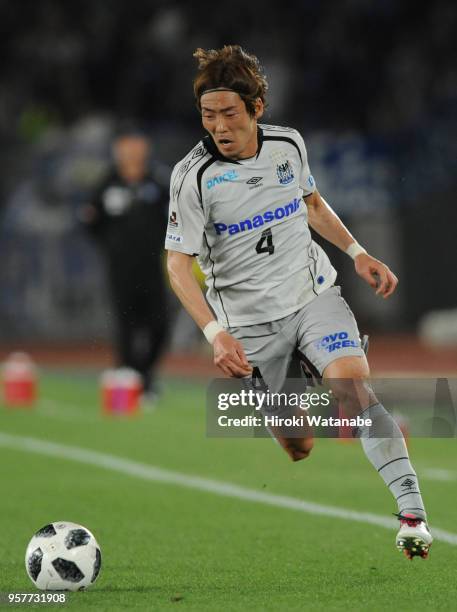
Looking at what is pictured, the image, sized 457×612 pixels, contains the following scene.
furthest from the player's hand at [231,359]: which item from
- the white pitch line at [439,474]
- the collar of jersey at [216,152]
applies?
the white pitch line at [439,474]

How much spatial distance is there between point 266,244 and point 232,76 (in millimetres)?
739

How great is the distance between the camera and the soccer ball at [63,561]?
5527 mm

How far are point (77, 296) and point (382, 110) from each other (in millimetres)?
5671

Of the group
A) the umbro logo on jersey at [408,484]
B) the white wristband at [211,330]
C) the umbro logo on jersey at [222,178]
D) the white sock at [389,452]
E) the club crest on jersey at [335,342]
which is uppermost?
the umbro logo on jersey at [222,178]

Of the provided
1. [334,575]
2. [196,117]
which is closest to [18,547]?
[334,575]

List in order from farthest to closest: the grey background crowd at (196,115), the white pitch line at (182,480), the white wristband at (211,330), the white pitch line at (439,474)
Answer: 1. the grey background crowd at (196,115)
2. the white pitch line at (439,474)
3. the white pitch line at (182,480)
4. the white wristband at (211,330)

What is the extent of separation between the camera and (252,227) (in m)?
6.18

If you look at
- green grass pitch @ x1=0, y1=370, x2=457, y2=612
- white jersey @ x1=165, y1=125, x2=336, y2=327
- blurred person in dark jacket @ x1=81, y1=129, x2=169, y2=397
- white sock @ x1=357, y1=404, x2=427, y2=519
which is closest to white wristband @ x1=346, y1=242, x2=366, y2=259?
white jersey @ x1=165, y1=125, x2=336, y2=327

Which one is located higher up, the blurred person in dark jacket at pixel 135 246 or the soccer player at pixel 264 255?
the blurred person in dark jacket at pixel 135 246

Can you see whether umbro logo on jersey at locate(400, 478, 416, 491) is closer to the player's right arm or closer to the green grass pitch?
the green grass pitch

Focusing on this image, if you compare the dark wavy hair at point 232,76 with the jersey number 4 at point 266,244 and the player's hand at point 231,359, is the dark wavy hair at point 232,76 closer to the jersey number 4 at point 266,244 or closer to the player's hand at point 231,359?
the jersey number 4 at point 266,244

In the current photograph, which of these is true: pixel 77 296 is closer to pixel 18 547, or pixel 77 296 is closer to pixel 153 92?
pixel 153 92

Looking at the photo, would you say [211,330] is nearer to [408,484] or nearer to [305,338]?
[305,338]

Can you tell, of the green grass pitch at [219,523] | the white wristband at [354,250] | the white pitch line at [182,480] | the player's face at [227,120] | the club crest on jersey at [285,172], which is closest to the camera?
the green grass pitch at [219,523]
